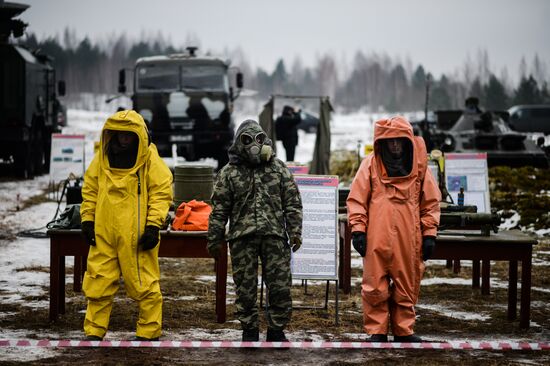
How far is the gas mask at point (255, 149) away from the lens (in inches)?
279

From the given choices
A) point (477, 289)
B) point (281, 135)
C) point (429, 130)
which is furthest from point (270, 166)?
point (429, 130)

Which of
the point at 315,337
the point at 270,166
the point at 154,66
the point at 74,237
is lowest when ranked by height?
the point at 315,337

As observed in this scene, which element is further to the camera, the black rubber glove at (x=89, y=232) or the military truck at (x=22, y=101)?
the military truck at (x=22, y=101)

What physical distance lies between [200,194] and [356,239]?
3025 millimetres

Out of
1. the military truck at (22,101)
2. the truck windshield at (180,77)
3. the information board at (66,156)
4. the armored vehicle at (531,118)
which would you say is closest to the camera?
the information board at (66,156)

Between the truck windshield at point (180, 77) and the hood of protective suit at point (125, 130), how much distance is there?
17.7 m

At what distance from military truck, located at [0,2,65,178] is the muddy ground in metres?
13.4

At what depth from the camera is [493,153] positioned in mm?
25141

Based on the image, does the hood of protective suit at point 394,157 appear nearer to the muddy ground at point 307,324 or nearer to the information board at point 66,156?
the muddy ground at point 307,324

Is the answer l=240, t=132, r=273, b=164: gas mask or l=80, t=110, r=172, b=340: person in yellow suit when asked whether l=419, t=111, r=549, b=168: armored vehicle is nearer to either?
l=240, t=132, r=273, b=164: gas mask

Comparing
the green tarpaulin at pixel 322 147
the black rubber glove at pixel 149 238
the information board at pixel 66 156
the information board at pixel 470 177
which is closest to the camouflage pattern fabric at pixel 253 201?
the black rubber glove at pixel 149 238

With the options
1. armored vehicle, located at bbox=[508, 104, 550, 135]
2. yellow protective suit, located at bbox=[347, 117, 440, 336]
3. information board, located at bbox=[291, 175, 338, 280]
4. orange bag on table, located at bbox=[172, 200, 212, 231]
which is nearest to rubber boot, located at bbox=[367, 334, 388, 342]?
yellow protective suit, located at bbox=[347, 117, 440, 336]

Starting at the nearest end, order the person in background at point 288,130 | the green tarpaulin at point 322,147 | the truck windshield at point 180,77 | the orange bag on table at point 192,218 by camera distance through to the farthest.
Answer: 1. the orange bag on table at point 192,218
2. the green tarpaulin at point 322,147
3. the truck windshield at point 180,77
4. the person in background at point 288,130

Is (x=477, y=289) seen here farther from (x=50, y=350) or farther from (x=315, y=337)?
(x=50, y=350)
